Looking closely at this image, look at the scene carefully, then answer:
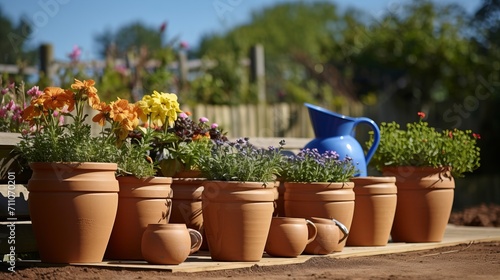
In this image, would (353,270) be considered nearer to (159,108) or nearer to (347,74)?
(159,108)

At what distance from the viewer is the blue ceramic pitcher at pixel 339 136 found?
216 inches

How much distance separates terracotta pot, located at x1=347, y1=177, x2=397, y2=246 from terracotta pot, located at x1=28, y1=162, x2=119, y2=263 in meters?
1.77

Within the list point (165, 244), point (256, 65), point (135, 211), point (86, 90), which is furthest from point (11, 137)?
point (256, 65)

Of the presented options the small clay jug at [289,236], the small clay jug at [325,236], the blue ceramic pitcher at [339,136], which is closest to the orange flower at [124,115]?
the small clay jug at [289,236]

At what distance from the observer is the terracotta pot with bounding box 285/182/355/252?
4828mm

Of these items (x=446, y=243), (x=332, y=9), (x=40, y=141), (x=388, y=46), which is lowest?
(x=446, y=243)

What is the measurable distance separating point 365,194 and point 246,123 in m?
4.38

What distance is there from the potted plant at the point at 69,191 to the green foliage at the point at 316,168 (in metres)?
1.20

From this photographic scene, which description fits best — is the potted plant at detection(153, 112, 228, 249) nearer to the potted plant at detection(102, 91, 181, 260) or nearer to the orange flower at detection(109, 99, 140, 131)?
the potted plant at detection(102, 91, 181, 260)

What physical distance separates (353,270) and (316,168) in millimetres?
874

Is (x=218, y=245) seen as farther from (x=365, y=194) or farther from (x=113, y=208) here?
(x=365, y=194)

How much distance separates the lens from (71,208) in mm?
4043

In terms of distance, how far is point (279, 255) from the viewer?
4.59 meters

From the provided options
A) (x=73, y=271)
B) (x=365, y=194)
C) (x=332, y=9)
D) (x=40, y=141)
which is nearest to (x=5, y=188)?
(x=40, y=141)
